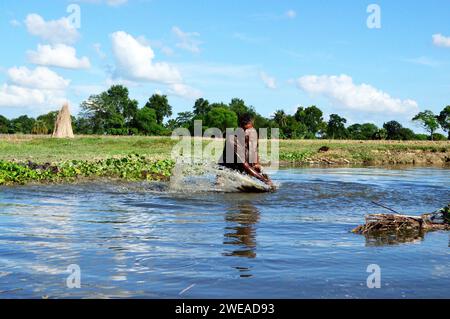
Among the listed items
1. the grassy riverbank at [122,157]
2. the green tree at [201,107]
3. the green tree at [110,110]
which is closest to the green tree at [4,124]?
the green tree at [110,110]

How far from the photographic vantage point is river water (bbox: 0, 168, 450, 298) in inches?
211

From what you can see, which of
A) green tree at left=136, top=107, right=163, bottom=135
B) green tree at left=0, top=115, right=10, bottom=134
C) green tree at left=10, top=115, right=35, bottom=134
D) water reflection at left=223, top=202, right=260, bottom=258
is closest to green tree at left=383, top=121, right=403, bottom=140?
green tree at left=136, top=107, right=163, bottom=135

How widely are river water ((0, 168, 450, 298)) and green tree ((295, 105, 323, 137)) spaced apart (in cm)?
8710

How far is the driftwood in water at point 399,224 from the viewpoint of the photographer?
8.35 metres

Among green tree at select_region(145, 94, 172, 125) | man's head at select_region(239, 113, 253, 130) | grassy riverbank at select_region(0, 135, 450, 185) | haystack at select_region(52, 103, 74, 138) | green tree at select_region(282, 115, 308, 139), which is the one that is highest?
green tree at select_region(145, 94, 172, 125)

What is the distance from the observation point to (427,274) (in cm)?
596

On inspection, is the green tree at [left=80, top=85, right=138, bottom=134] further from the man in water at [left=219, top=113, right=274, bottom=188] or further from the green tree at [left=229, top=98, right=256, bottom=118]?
the man in water at [left=219, top=113, right=274, bottom=188]

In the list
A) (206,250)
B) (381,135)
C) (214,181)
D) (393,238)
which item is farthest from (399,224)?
(381,135)

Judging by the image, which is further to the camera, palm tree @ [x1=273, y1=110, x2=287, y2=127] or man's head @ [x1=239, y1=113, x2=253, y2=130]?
palm tree @ [x1=273, y1=110, x2=287, y2=127]

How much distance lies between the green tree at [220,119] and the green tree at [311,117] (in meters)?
13.9

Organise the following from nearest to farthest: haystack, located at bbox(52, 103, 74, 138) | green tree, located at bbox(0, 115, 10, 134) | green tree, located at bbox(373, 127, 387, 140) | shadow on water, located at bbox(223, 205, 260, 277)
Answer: shadow on water, located at bbox(223, 205, 260, 277) < haystack, located at bbox(52, 103, 74, 138) < green tree, located at bbox(373, 127, 387, 140) < green tree, located at bbox(0, 115, 10, 134)

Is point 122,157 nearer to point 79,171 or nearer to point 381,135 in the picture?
point 79,171

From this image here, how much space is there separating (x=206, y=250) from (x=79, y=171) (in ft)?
35.7
